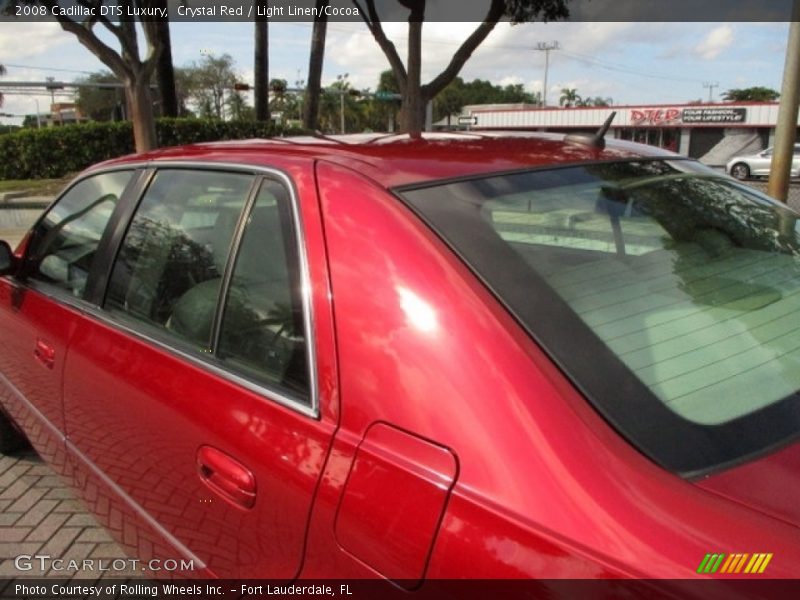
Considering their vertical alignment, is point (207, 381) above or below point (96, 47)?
below

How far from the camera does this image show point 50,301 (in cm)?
260

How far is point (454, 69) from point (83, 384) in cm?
1023

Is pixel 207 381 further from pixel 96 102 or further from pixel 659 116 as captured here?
pixel 96 102

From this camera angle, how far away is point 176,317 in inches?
80.7

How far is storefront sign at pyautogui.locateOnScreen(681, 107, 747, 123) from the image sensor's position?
145 feet

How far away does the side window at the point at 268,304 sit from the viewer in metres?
1.59

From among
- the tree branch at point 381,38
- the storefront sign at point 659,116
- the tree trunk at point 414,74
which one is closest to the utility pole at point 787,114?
the tree trunk at point 414,74

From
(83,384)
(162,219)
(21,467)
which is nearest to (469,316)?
(162,219)

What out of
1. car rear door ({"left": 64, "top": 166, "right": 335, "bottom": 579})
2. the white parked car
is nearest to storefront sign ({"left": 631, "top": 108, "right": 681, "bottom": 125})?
the white parked car

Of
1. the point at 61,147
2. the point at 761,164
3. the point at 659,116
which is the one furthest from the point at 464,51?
the point at 659,116

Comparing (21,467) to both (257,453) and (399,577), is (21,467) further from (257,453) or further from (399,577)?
(399,577)

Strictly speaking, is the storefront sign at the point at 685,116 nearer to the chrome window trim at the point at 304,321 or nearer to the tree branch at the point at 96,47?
the tree branch at the point at 96,47

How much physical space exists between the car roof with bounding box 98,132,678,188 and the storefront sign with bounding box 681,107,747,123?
1908 inches

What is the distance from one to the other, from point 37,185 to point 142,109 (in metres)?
7.36
